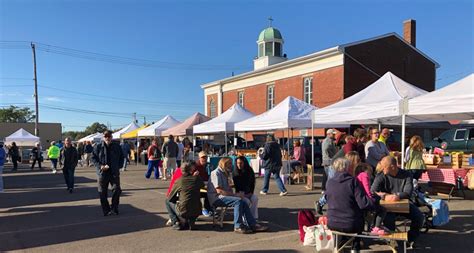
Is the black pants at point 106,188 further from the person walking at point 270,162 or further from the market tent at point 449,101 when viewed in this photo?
the market tent at point 449,101

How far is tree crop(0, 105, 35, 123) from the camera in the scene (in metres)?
97.8

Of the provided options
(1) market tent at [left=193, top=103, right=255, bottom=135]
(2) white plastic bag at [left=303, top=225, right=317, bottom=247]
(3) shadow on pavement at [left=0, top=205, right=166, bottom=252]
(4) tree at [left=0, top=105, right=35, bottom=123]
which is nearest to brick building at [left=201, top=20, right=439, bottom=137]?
(1) market tent at [left=193, top=103, right=255, bottom=135]

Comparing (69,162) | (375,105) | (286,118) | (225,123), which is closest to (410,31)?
(225,123)

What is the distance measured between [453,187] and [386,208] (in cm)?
532

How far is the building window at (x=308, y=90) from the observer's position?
34.0m

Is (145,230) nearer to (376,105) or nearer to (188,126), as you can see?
(376,105)

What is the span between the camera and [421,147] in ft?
30.3

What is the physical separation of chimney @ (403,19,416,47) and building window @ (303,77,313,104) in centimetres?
986

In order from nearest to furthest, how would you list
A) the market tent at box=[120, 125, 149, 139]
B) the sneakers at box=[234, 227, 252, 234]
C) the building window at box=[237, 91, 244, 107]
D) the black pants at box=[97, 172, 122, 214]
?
the sneakers at box=[234, 227, 252, 234] < the black pants at box=[97, 172, 122, 214] < the market tent at box=[120, 125, 149, 139] < the building window at box=[237, 91, 244, 107]

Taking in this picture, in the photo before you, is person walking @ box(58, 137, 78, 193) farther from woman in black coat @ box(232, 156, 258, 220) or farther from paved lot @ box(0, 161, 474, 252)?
woman in black coat @ box(232, 156, 258, 220)

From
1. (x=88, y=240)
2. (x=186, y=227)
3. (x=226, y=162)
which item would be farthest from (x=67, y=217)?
(x=226, y=162)

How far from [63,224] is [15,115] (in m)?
105

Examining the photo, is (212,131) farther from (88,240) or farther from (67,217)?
(88,240)

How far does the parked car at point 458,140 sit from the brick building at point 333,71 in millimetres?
9866
